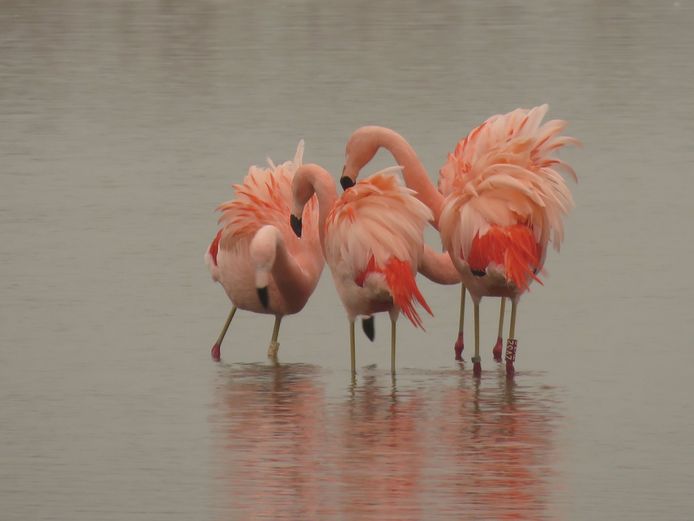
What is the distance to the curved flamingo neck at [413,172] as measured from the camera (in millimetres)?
Result: 9398


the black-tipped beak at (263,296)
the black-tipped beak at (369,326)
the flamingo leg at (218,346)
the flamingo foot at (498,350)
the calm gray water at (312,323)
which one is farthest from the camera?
the flamingo leg at (218,346)

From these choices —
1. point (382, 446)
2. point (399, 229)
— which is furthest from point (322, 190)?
point (382, 446)

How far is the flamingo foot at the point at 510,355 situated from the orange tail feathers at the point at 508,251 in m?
0.29

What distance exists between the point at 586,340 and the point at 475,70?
28.9 ft

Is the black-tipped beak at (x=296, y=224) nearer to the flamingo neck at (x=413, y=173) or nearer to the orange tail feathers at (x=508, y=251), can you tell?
the flamingo neck at (x=413, y=173)

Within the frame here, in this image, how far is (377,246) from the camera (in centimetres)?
853

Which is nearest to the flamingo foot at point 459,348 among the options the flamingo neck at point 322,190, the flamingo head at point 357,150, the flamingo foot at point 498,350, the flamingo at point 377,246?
the flamingo foot at point 498,350

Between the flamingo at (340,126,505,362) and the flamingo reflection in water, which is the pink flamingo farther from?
the flamingo reflection in water

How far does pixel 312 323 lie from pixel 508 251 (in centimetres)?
179

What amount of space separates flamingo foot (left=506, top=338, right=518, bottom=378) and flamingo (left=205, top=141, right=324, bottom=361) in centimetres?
109

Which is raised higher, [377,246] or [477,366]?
[377,246]

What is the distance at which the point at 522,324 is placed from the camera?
994 centimetres

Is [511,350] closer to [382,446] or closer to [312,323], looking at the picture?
[382,446]

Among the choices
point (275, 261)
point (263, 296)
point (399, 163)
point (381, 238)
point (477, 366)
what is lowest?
point (477, 366)
